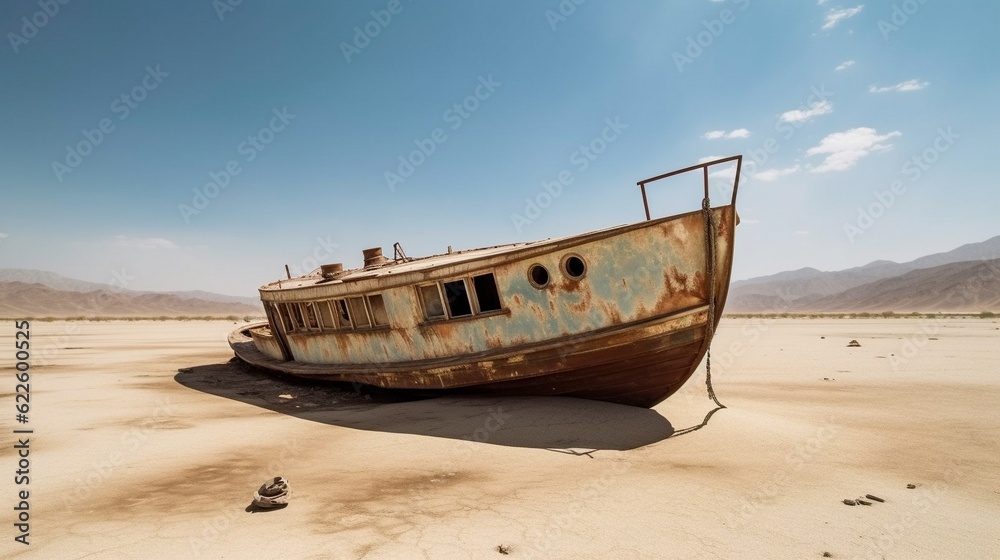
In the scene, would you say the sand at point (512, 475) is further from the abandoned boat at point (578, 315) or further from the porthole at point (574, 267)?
the porthole at point (574, 267)

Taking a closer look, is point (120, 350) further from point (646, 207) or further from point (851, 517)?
point (851, 517)

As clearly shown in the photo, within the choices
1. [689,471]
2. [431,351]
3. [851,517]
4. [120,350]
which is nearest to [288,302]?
[431,351]

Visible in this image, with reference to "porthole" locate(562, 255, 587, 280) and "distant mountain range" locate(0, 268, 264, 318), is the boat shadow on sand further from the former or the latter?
"distant mountain range" locate(0, 268, 264, 318)

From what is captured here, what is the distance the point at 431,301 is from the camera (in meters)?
8.62

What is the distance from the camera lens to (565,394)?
301 inches

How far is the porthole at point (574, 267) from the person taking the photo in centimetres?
721

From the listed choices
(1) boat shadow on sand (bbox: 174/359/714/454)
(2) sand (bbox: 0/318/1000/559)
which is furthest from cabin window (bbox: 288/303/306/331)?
(2) sand (bbox: 0/318/1000/559)

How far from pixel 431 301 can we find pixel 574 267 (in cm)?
280

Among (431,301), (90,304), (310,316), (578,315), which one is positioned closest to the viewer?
(578,315)

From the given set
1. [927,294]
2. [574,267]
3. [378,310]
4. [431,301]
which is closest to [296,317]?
[378,310]

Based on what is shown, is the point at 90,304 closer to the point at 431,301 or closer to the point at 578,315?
the point at 431,301

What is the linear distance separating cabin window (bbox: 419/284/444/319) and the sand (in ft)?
4.97

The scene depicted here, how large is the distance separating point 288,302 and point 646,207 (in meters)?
8.34

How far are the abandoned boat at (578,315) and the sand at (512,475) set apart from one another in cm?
51
